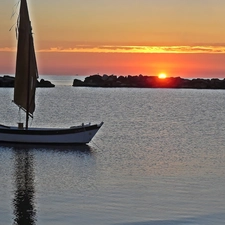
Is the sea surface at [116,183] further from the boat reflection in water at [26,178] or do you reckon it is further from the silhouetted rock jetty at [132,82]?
the silhouetted rock jetty at [132,82]

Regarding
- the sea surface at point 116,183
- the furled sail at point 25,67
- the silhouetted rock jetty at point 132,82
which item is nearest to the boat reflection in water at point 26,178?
the sea surface at point 116,183

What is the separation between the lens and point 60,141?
1201 inches

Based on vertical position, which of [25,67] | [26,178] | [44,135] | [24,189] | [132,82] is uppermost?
[132,82]

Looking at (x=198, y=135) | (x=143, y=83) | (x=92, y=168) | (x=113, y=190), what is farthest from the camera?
(x=143, y=83)

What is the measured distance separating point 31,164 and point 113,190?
6521mm

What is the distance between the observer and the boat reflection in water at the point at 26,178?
1598 cm

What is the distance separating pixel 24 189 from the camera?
1952 cm

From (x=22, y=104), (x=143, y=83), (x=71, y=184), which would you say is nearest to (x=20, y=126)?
(x=22, y=104)

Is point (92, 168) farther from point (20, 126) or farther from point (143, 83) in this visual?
point (143, 83)

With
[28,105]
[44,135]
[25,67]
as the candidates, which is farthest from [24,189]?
[25,67]

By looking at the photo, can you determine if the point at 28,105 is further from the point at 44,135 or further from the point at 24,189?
the point at 24,189

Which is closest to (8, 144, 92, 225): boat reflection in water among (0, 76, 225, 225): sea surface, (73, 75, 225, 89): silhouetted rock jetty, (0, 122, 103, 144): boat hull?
(0, 76, 225, 225): sea surface

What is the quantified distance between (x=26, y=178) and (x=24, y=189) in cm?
220

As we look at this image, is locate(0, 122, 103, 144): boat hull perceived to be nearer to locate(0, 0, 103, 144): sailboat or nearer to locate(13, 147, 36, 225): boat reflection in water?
locate(0, 0, 103, 144): sailboat
